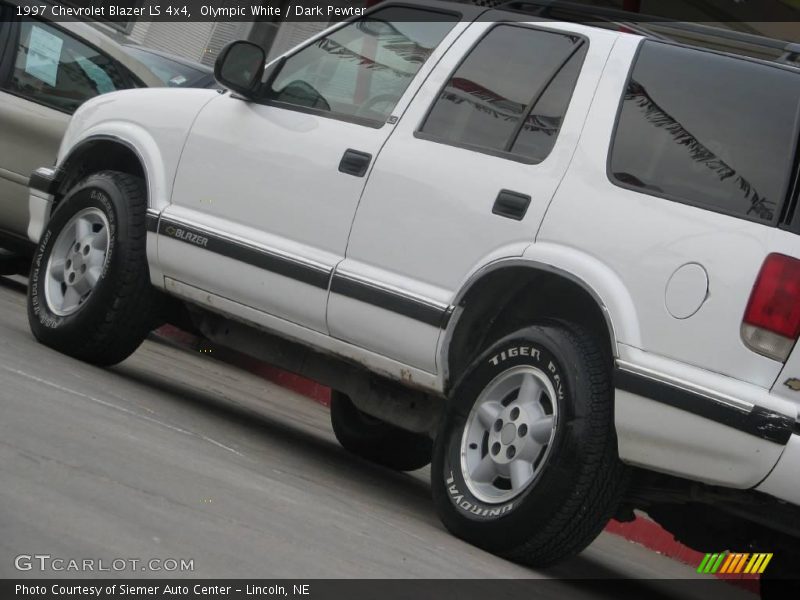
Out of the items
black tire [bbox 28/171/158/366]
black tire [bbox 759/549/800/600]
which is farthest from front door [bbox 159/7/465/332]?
black tire [bbox 759/549/800/600]

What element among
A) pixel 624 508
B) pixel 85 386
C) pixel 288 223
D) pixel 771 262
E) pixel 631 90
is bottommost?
pixel 85 386

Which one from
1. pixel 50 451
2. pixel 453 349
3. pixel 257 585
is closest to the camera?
pixel 257 585

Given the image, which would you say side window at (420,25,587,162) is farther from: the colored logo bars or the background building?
the background building

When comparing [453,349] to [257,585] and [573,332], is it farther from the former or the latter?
[257,585]

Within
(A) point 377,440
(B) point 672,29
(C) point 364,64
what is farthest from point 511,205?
(A) point 377,440

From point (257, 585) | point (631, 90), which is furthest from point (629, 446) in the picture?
point (257, 585)

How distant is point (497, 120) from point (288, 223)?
1052 mm

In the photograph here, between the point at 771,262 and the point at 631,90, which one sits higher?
the point at 631,90

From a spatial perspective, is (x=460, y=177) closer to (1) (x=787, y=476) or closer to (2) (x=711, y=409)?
(2) (x=711, y=409)

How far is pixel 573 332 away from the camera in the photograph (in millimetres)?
5535

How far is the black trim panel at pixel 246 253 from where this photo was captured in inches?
253

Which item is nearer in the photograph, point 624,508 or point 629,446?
point 629,446

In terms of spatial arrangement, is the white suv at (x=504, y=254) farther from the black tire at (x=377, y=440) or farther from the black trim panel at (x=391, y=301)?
the black tire at (x=377, y=440)

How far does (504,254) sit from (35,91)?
5270mm
